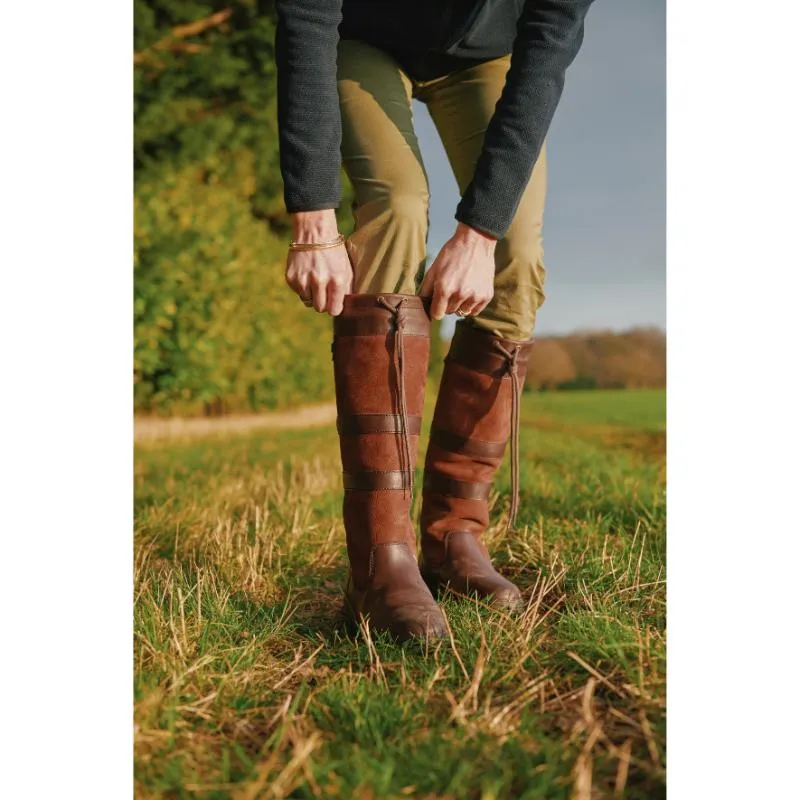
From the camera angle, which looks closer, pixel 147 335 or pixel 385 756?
pixel 385 756

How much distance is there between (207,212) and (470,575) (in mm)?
4414

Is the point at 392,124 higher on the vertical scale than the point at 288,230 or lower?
lower

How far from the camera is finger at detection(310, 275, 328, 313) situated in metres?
1.36

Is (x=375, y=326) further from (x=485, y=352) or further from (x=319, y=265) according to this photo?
(x=485, y=352)

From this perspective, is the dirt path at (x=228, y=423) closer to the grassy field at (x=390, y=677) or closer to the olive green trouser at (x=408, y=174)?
the grassy field at (x=390, y=677)

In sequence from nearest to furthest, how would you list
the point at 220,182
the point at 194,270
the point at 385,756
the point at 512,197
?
the point at 385,756 → the point at 512,197 → the point at 194,270 → the point at 220,182

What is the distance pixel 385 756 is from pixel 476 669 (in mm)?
209

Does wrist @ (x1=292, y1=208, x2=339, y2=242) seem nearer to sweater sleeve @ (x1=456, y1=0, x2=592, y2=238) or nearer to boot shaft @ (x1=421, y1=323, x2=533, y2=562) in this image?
sweater sleeve @ (x1=456, y1=0, x2=592, y2=238)

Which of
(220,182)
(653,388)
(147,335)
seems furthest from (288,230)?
(653,388)

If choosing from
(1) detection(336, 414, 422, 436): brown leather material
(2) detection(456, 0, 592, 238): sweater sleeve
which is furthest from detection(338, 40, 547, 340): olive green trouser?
(1) detection(336, 414, 422, 436): brown leather material

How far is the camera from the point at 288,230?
7.12 metres

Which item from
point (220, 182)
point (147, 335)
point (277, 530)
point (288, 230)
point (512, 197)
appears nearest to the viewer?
point (512, 197)

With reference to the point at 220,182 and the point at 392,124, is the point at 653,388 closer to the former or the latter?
the point at 220,182

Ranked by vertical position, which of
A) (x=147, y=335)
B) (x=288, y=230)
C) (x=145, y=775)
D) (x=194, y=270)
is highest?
(x=288, y=230)
